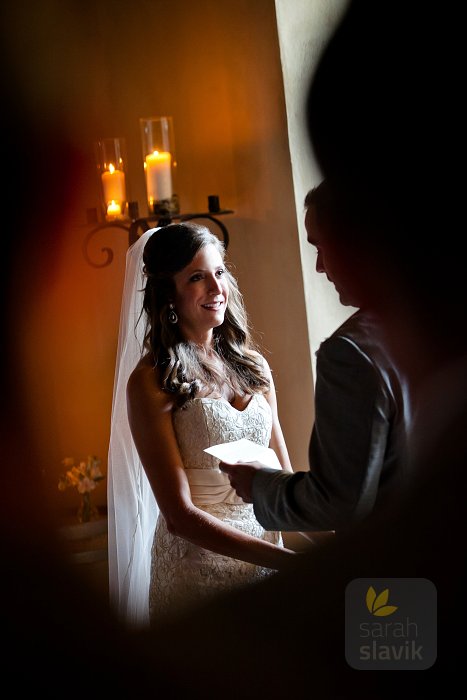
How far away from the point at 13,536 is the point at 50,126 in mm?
234

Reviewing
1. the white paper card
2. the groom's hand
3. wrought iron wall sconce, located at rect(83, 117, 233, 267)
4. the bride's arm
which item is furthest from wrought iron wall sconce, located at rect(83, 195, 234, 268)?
the groom's hand

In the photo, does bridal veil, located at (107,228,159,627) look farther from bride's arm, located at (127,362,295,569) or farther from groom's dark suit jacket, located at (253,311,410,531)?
groom's dark suit jacket, located at (253,311,410,531)

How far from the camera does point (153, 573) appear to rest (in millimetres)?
1038

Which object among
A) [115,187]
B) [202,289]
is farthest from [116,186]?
[202,289]

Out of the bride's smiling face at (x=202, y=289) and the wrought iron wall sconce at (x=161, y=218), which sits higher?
the wrought iron wall sconce at (x=161, y=218)

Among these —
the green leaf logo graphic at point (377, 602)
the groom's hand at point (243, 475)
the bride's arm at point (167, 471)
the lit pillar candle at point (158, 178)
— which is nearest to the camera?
the green leaf logo graphic at point (377, 602)

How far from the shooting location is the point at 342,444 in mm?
489

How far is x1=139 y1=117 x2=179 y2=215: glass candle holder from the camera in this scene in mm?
1151

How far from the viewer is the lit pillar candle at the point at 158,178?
121 cm

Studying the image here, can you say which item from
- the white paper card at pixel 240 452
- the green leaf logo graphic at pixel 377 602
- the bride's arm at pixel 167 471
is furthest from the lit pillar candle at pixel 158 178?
the green leaf logo graphic at pixel 377 602

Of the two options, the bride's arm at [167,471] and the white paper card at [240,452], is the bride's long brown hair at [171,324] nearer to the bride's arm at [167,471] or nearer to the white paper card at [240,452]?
the bride's arm at [167,471]

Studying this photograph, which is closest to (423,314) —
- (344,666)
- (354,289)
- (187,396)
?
(354,289)

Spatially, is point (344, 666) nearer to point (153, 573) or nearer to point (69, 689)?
point (69, 689)

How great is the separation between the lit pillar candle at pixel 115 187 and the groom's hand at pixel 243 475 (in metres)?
0.60
